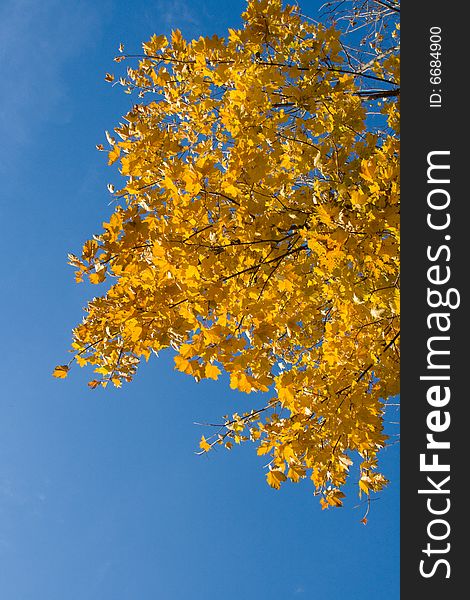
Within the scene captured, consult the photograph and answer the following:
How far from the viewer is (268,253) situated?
249 centimetres

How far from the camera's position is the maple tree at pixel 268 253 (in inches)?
91.0

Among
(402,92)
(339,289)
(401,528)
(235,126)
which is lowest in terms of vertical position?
(401,528)

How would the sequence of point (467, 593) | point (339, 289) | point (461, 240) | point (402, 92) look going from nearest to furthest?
point (467, 593)
point (461, 240)
point (402, 92)
point (339, 289)

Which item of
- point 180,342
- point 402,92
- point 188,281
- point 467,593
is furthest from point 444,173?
point 467,593

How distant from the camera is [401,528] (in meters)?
2.12

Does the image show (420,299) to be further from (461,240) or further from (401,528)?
(401,528)

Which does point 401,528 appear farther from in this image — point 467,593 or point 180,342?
point 180,342

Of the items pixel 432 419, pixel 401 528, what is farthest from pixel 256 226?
pixel 401 528

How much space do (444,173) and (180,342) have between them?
4.91ft

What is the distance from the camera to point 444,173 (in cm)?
215

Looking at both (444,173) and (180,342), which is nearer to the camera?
(444,173)

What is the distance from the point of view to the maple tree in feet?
7.59

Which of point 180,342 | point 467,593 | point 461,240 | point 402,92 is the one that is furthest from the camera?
point 180,342

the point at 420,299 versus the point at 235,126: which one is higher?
the point at 235,126
